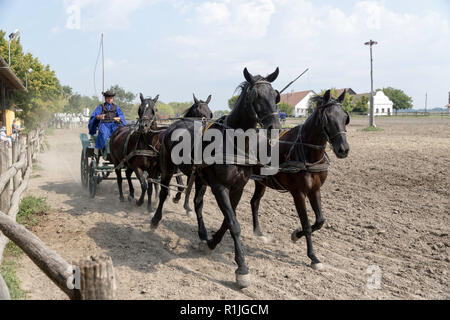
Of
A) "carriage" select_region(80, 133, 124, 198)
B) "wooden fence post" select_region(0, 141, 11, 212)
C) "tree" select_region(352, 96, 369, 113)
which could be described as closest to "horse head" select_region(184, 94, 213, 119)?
"carriage" select_region(80, 133, 124, 198)

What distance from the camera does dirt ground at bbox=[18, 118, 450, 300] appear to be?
4.17 metres

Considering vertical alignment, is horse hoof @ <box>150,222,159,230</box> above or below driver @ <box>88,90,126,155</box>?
below

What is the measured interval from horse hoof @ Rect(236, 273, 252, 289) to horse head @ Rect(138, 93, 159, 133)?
3916 millimetres

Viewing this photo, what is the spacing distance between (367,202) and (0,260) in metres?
6.66

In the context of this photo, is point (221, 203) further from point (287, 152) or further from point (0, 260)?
point (0, 260)

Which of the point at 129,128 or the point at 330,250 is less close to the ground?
the point at 129,128

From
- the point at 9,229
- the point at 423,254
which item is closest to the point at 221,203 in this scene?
the point at 9,229

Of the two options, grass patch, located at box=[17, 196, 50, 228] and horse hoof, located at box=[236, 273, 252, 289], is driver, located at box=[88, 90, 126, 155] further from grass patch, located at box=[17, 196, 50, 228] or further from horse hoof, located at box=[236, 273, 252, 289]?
horse hoof, located at box=[236, 273, 252, 289]

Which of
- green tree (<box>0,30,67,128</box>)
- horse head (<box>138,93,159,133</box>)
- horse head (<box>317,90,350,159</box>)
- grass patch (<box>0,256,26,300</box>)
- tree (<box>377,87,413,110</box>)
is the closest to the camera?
grass patch (<box>0,256,26,300</box>)

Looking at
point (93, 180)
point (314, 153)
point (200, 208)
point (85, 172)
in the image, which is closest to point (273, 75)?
point (314, 153)

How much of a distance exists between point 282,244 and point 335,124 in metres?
2.21

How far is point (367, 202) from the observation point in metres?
7.68

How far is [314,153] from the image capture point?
16.6 feet
